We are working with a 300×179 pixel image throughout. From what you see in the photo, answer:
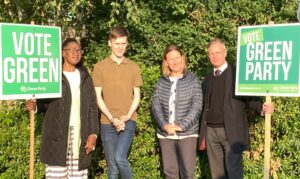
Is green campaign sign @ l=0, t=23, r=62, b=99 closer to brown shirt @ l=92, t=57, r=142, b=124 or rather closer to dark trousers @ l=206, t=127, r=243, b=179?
brown shirt @ l=92, t=57, r=142, b=124

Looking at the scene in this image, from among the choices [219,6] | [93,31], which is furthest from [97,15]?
[219,6]

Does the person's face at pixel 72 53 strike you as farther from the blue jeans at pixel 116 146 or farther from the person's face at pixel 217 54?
the person's face at pixel 217 54

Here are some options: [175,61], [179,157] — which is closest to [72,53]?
[175,61]

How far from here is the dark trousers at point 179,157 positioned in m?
5.46

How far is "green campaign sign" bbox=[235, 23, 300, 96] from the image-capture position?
4879mm

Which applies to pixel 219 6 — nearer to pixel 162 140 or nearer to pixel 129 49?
pixel 129 49

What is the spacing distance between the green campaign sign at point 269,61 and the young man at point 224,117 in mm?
219

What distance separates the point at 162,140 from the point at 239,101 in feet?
3.26

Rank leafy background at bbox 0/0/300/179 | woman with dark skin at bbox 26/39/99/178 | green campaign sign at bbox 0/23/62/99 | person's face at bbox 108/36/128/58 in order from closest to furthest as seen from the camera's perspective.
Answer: green campaign sign at bbox 0/23/62/99 < woman with dark skin at bbox 26/39/99/178 < person's face at bbox 108/36/128/58 < leafy background at bbox 0/0/300/179

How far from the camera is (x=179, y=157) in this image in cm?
554

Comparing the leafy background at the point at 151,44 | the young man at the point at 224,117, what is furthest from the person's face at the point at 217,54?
the leafy background at the point at 151,44

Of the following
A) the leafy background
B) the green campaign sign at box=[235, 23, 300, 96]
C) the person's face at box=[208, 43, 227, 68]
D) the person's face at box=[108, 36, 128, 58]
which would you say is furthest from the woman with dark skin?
the green campaign sign at box=[235, 23, 300, 96]

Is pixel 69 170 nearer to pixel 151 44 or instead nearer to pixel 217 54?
pixel 217 54

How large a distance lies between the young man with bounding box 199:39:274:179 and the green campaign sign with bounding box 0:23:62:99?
5.59 ft
